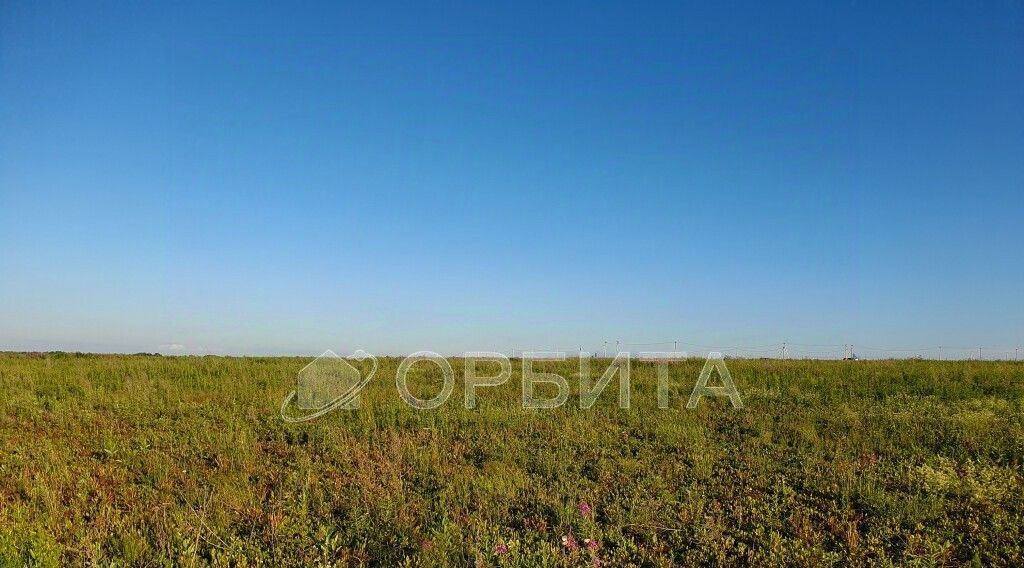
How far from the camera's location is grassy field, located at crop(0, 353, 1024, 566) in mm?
6668

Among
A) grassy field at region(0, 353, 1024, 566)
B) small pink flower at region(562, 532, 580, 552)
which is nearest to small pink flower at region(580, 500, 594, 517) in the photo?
grassy field at region(0, 353, 1024, 566)

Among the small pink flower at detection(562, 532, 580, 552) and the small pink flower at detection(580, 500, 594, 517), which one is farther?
the small pink flower at detection(580, 500, 594, 517)

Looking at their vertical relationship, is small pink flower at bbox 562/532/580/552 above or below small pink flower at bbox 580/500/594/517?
below

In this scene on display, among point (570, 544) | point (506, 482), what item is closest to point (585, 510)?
point (570, 544)

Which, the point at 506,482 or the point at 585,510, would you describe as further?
the point at 506,482

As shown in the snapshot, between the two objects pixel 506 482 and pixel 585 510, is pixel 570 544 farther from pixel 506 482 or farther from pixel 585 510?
pixel 506 482

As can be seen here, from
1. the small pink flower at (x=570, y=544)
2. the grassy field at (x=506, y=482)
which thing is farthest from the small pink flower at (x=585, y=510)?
the small pink flower at (x=570, y=544)

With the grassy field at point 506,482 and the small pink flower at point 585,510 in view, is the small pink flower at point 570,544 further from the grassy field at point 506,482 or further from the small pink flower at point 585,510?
the small pink flower at point 585,510

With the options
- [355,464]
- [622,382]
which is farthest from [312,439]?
[622,382]

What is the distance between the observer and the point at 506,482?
8.80m

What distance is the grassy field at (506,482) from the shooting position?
6668mm

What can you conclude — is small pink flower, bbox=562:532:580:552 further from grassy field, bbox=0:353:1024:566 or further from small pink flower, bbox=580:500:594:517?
small pink flower, bbox=580:500:594:517

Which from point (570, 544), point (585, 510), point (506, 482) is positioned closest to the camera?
point (570, 544)

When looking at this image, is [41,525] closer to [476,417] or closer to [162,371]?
[476,417]
